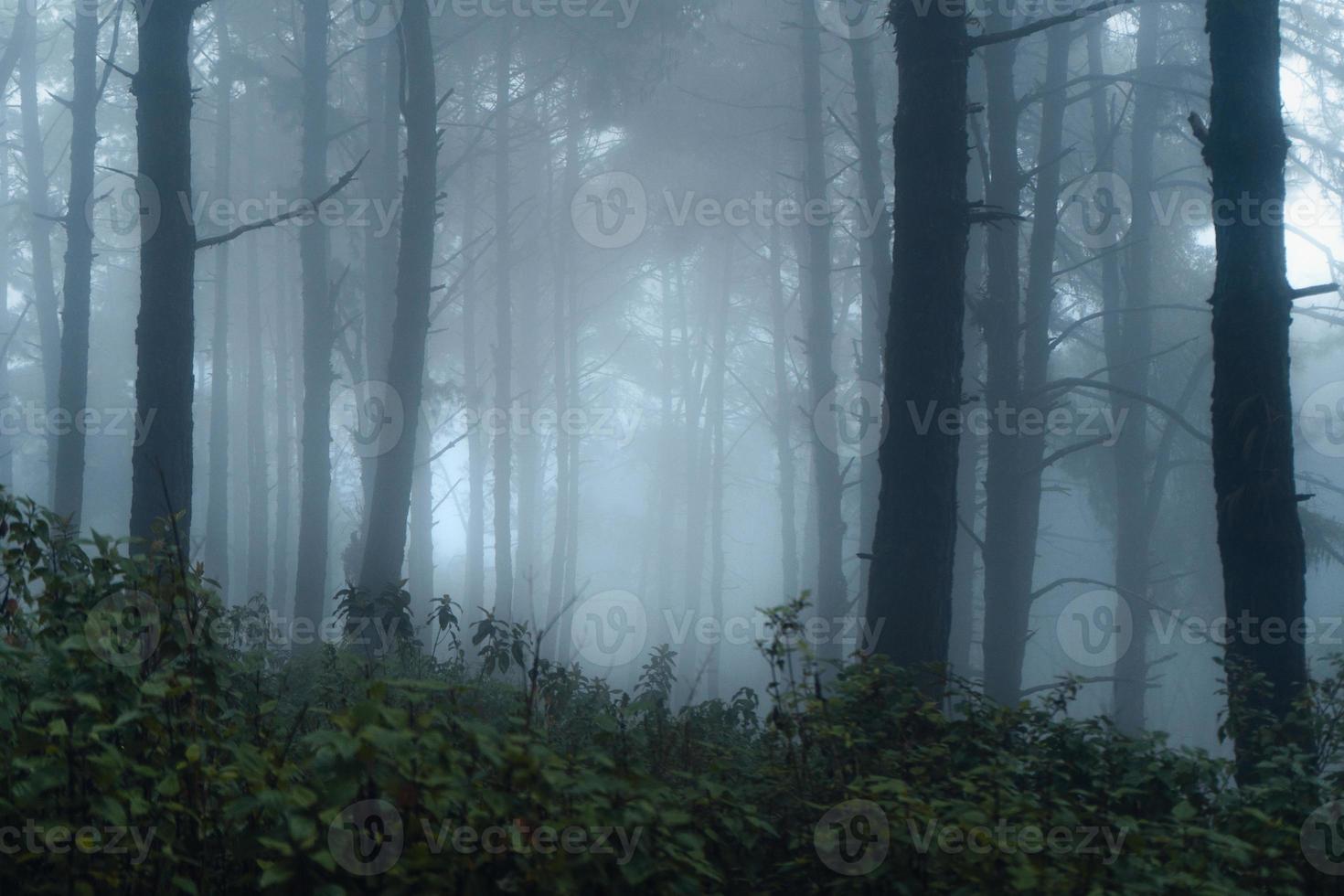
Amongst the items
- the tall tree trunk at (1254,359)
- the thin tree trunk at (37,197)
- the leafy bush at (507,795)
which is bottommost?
the leafy bush at (507,795)

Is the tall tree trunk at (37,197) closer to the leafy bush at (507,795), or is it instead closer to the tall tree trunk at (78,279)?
the tall tree trunk at (78,279)

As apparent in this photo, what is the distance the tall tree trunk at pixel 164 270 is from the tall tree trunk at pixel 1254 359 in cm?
755

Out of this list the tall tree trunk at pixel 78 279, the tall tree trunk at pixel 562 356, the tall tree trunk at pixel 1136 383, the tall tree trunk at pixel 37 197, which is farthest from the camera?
the tall tree trunk at pixel 37 197

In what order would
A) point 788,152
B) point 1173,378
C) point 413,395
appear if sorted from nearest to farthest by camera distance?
point 413,395
point 1173,378
point 788,152

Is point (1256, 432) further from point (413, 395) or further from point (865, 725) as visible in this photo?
point (413, 395)

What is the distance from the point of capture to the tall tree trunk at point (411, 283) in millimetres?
12656

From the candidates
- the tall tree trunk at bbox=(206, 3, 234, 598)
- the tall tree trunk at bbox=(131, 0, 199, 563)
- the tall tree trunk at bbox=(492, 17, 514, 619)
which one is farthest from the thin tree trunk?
the tall tree trunk at bbox=(131, 0, 199, 563)

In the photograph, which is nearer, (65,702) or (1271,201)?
(65,702)

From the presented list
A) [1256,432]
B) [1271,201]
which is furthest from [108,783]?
[1271,201]

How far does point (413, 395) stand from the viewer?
12.8m

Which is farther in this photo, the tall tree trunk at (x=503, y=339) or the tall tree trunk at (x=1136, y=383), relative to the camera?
the tall tree trunk at (x=503, y=339)

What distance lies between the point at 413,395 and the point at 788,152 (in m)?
15.1

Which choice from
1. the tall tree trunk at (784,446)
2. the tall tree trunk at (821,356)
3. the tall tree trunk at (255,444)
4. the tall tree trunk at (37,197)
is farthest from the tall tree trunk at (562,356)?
the tall tree trunk at (37,197)

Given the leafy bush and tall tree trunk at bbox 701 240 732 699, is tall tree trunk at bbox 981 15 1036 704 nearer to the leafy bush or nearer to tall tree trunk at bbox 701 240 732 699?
the leafy bush
